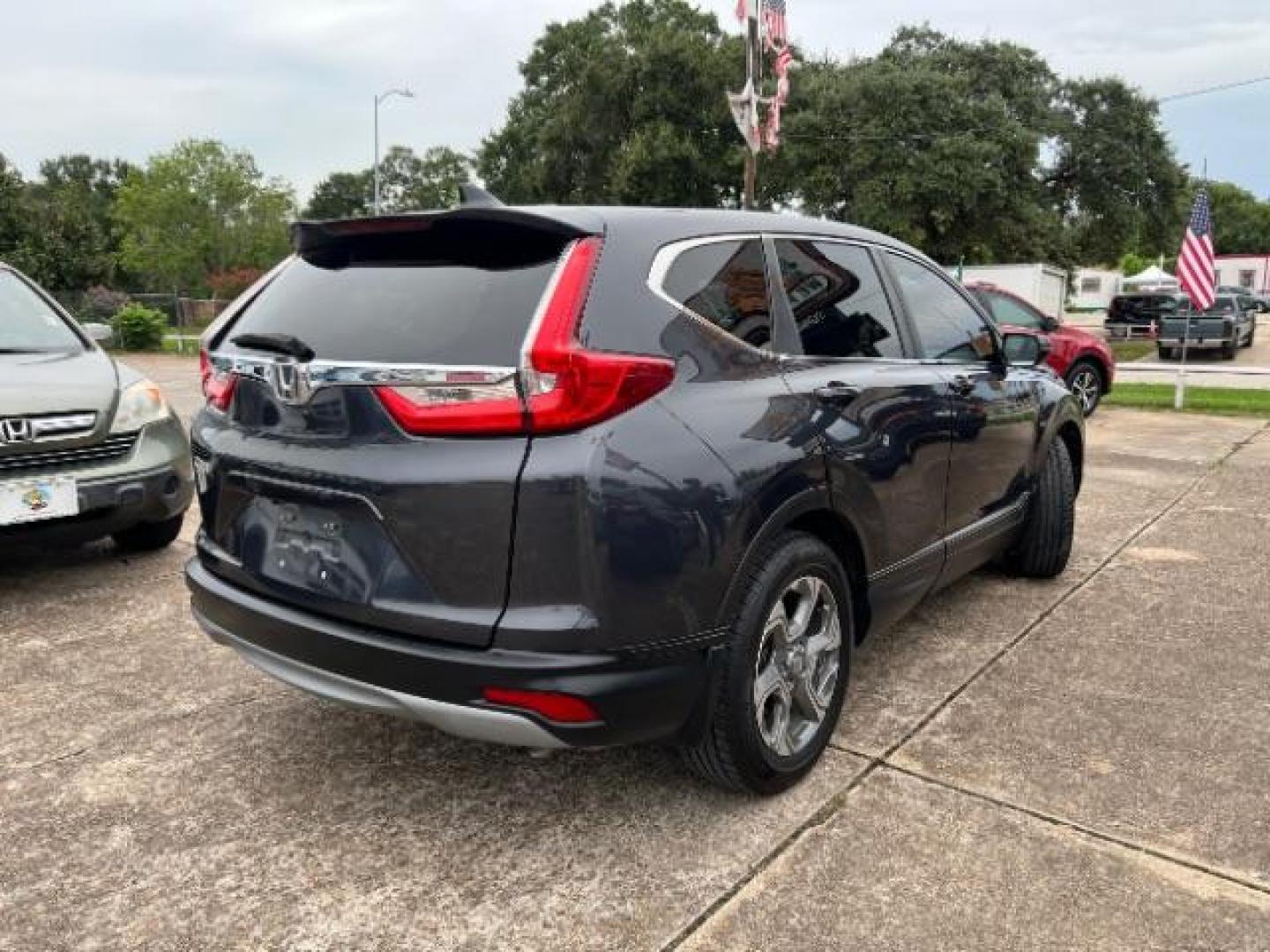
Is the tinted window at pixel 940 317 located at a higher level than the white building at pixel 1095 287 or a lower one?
lower

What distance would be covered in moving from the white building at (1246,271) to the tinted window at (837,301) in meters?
83.9

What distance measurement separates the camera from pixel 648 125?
36562 mm

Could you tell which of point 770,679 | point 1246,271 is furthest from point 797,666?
point 1246,271

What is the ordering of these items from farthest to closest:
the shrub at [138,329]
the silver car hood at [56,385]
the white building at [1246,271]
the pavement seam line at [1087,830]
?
the white building at [1246,271]
the shrub at [138,329]
the silver car hood at [56,385]
the pavement seam line at [1087,830]

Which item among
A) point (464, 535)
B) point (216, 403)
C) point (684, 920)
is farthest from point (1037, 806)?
point (216, 403)

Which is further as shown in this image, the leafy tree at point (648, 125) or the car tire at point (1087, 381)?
the leafy tree at point (648, 125)

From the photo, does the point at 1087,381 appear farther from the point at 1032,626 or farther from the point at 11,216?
the point at 11,216

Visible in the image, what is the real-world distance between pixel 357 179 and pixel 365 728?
97015 millimetres

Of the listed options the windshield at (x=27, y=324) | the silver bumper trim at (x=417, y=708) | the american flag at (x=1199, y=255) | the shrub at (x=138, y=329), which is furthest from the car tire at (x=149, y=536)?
the shrub at (x=138, y=329)

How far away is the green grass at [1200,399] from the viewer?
1227 centimetres

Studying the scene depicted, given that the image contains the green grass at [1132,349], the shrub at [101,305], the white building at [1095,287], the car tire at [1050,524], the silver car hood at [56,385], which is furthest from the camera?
the white building at [1095,287]

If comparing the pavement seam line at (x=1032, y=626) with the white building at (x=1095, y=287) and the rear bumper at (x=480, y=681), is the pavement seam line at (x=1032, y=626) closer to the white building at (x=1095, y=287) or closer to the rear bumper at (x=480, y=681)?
the rear bumper at (x=480, y=681)

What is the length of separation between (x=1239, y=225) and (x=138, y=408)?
110 meters

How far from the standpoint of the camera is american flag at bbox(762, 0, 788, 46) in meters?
19.8
